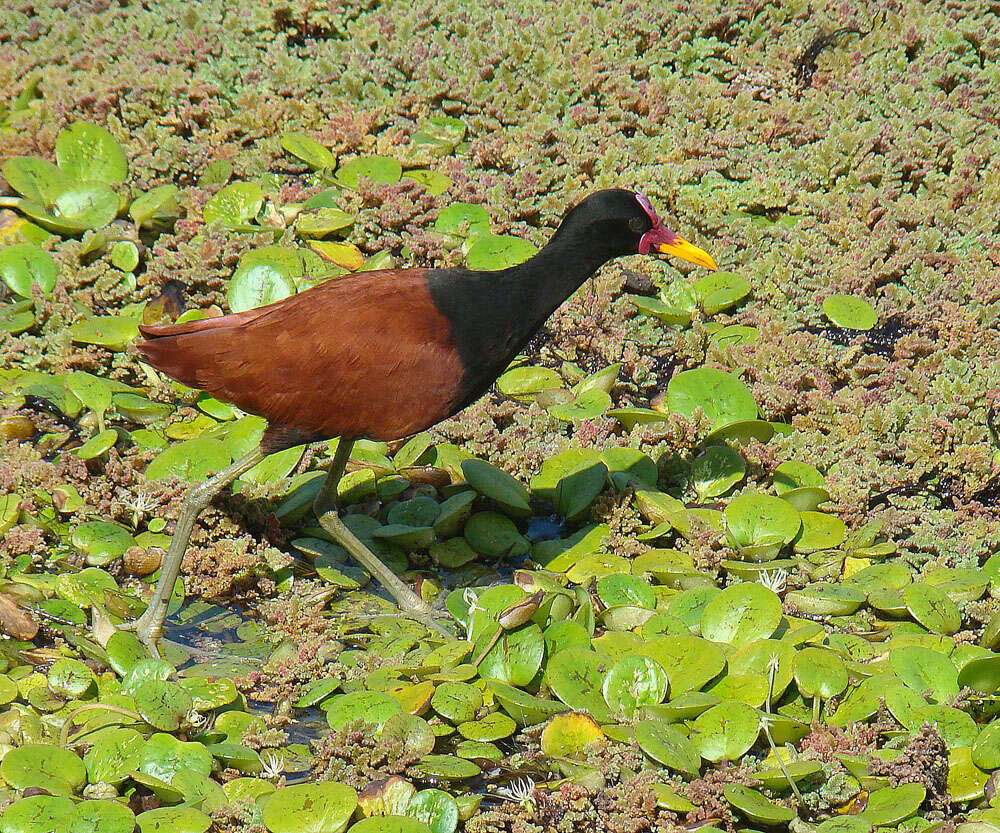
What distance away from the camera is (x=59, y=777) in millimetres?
3822

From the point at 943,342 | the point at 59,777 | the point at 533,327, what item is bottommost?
the point at 59,777

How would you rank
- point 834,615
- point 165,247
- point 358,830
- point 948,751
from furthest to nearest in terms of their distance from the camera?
point 165,247 → point 834,615 → point 948,751 → point 358,830

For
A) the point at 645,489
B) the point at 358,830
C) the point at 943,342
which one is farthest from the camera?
the point at 943,342

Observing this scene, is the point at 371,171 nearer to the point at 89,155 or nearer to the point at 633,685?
the point at 89,155

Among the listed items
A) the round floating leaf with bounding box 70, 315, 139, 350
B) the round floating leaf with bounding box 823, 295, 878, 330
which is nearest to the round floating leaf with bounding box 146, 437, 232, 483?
the round floating leaf with bounding box 70, 315, 139, 350

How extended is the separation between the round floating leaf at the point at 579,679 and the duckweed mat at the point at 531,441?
0.02 metres

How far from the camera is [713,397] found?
19.5 ft

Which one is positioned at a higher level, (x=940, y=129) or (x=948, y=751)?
(x=940, y=129)

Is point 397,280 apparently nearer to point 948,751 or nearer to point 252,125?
point 948,751

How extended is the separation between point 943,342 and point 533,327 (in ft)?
8.84

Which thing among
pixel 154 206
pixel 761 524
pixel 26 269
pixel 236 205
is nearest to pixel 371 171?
pixel 236 205

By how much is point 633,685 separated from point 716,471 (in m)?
1.74

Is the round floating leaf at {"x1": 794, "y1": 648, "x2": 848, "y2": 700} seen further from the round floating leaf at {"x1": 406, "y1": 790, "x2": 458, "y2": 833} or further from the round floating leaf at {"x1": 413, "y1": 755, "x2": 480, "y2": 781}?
the round floating leaf at {"x1": 406, "y1": 790, "x2": 458, "y2": 833}

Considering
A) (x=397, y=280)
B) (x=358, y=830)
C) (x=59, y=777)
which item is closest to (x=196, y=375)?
(x=397, y=280)
